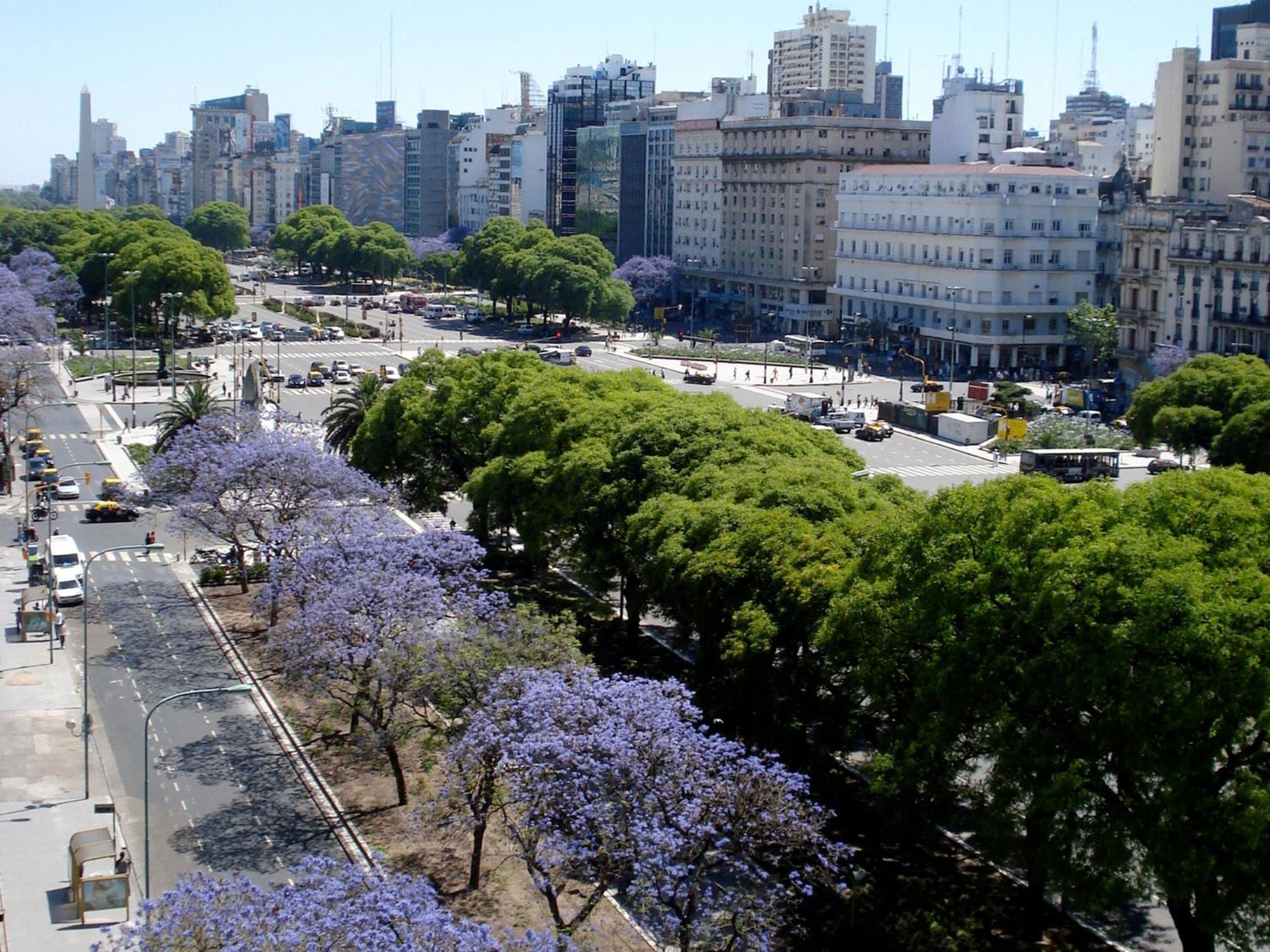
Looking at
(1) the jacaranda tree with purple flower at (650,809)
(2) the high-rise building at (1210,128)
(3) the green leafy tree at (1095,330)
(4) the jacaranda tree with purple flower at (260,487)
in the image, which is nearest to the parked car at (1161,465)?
(3) the green leafy tree at (1095,330)

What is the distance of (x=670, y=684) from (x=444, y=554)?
12635mm

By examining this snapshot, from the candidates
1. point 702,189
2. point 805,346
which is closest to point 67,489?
point 805,346

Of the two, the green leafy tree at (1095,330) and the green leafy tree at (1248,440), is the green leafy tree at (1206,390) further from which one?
the green leafy tree at (1095,330)

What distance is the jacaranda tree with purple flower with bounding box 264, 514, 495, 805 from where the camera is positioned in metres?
32.8

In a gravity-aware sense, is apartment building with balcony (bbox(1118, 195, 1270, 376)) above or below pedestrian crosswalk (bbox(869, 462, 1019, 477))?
above

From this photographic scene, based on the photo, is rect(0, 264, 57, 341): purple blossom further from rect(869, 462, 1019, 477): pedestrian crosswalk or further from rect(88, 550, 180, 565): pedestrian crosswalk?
rect(869, 462, 1019, 477): pedestrian crosswalk

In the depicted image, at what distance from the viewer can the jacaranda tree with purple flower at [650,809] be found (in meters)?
24.2

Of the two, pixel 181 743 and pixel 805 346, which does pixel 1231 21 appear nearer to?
pixel 805 346

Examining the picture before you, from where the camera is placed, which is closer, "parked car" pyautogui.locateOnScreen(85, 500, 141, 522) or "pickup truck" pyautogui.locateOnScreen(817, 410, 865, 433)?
"parked car" pyautogui.locateOnScreen(85, 500, 141, 522)

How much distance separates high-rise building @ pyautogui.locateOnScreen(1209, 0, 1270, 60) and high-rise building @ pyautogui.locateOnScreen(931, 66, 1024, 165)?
25.8m

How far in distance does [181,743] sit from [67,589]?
13573 millimetres

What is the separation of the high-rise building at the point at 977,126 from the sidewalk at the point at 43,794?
9190 centimetres

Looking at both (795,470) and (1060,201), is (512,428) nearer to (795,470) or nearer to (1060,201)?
(795,470)

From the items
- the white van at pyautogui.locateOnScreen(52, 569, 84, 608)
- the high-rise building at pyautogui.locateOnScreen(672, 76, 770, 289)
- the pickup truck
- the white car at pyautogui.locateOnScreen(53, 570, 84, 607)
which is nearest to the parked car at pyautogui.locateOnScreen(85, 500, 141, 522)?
the white van at pyautogui.locateOnScreen(52, 569, 84, 608)
